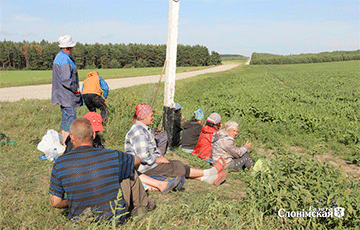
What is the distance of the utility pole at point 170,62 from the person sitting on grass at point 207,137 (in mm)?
653

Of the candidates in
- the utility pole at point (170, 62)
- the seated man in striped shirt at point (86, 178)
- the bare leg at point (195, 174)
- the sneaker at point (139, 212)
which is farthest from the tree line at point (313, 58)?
the seated man in striped shirt at point (86, 178)

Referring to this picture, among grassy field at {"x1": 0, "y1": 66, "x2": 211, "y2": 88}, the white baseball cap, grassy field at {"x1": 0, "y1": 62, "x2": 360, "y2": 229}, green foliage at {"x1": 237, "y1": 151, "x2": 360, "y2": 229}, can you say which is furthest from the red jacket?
grassy field at {"x1": 0, "y1": 66, "x2": 211, "y2": 88}

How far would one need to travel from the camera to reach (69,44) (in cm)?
504

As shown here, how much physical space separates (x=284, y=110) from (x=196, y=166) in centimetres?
497

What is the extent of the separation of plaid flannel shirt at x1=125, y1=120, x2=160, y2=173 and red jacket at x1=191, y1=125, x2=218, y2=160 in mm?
1827

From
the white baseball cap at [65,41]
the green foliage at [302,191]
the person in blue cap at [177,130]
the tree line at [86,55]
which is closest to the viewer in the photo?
the green foliage at [302,191]

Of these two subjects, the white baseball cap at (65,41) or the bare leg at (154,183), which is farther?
the white baseball cap at (65,41)

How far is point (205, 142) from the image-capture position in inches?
230

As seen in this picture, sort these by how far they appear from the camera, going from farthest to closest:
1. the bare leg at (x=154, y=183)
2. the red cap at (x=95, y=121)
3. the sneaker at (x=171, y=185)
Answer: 1. the red cap at (x=95, y=121)
2. the bare leg at (x=154, y=183)
3. the sneaker at (x=171, y=185)

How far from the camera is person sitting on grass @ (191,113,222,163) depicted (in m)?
5.71

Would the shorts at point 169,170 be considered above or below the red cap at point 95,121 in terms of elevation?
below

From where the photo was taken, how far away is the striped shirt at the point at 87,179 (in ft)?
8.55

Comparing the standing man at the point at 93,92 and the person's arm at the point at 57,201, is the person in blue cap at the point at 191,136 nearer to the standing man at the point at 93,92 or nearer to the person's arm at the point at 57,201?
the standing man at the point at 93,92

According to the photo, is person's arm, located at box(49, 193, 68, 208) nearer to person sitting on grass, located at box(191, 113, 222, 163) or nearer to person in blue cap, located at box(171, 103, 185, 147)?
person sitting on grass, located at box(191, 113, 222, 163)
